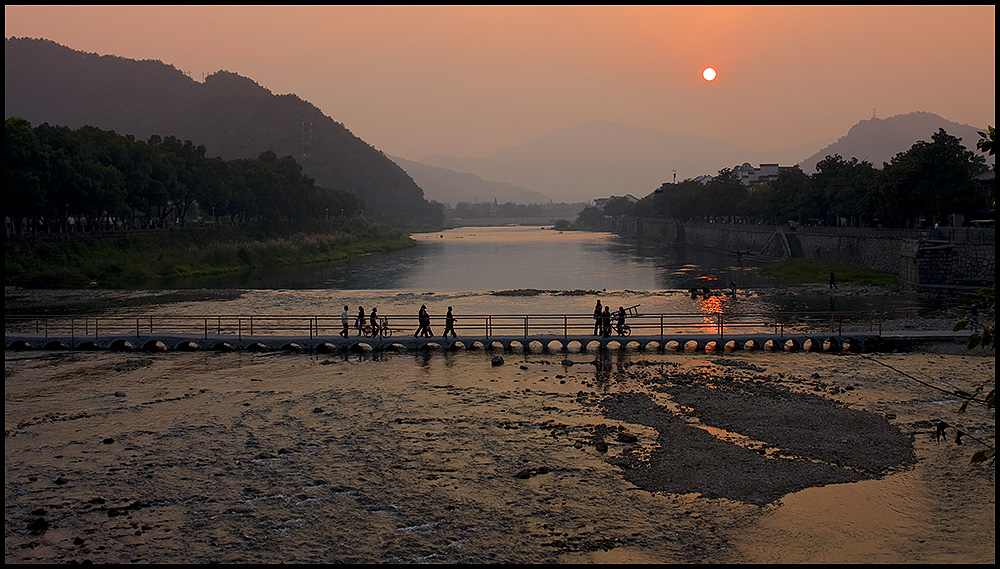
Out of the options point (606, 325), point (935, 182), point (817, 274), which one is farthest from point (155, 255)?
point (935, 182)

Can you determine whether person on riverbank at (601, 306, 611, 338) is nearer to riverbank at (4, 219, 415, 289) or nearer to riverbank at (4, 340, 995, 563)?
riverbank at (4, 340, 995, 563)

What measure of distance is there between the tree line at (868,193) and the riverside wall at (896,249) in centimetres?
278

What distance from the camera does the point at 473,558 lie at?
14586mm

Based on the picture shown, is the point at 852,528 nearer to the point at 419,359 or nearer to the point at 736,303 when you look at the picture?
the point at 419,359

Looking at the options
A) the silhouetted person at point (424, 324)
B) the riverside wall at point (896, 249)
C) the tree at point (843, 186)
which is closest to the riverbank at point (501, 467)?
the silhouetted person at point (424, 324)

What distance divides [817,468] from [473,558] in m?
9.28

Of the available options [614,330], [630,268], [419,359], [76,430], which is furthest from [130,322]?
[630,268]

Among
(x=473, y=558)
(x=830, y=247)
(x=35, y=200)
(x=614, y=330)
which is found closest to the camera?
(x=473, y=558)

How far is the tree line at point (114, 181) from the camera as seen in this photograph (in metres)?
62.4

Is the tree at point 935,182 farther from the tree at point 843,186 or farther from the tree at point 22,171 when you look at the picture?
the tree at point 22,171

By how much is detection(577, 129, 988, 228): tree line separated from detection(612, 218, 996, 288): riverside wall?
9.13 ft

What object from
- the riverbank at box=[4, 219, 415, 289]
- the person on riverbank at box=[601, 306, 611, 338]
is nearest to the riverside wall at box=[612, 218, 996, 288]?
the person on riverbank at box=[601, 306, 611, 338]

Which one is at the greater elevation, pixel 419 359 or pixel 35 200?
pixel 35 200

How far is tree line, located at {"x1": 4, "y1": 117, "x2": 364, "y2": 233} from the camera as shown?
6238cm
